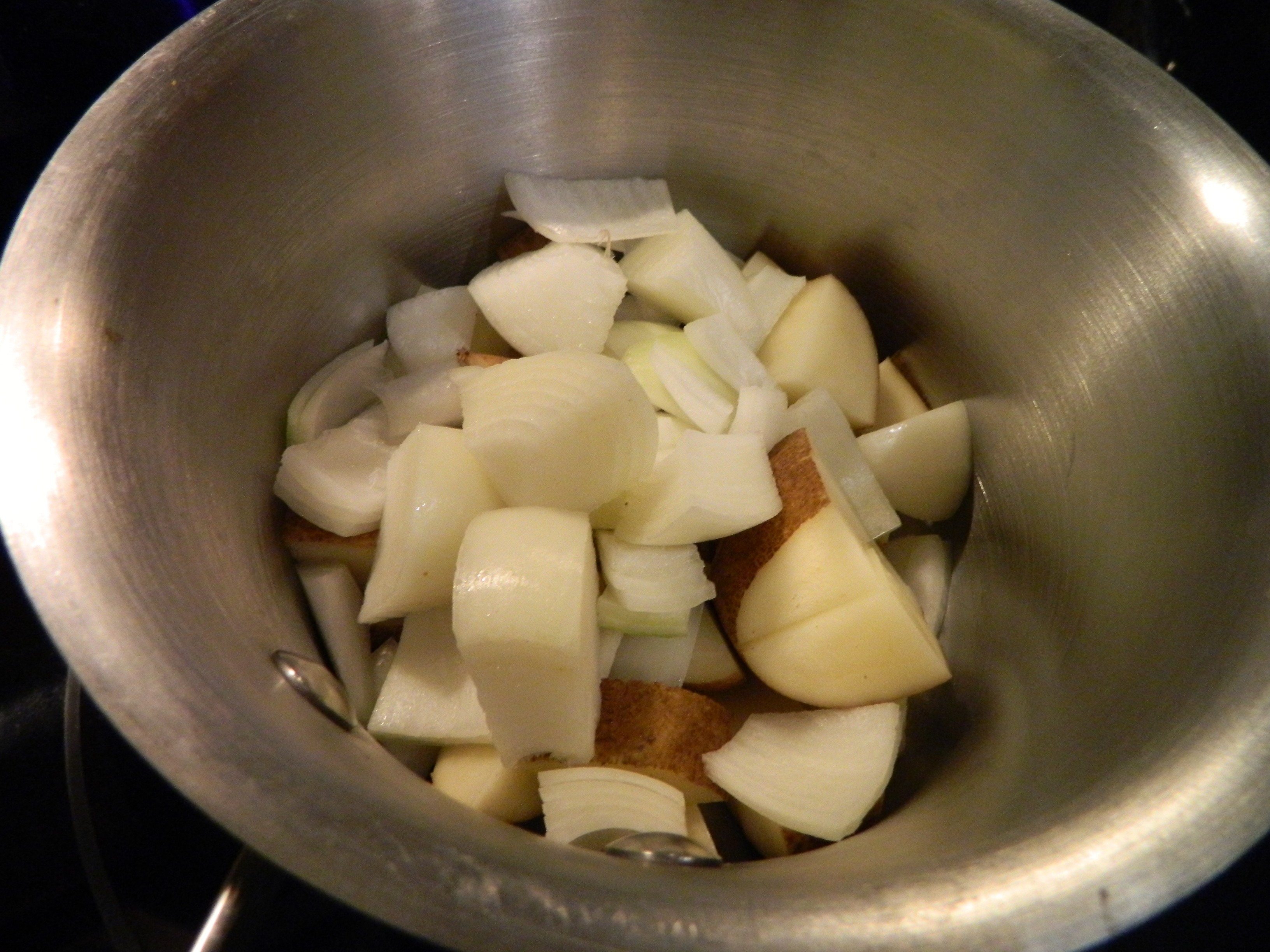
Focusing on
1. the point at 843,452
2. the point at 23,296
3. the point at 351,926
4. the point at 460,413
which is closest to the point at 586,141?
the point at 460,413

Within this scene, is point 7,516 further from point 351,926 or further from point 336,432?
point 351,926

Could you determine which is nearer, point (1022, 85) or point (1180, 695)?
point (1180, 695)

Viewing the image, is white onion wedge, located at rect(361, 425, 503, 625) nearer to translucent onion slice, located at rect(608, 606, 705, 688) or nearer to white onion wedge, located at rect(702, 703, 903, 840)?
translucent onion slice, located at rect(608, 606, 705, 688)

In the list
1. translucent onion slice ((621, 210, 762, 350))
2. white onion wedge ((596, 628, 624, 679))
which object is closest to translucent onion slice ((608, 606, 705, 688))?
white onion wedge ((596, 628, 624, 679))

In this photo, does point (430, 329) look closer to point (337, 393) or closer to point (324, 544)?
point (337, 393)

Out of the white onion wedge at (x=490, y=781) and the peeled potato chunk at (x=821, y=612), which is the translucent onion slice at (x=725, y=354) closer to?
the peeled potato chunk at (x=821, y=612)

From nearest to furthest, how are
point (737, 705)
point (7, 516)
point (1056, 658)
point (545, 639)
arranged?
point (7, 516) → point (545, 639) → point (1056, 658) → point (737, 705)

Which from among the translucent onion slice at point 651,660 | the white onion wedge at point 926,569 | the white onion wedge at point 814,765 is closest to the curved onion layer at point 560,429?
the translucent onion slice at point 651,660
